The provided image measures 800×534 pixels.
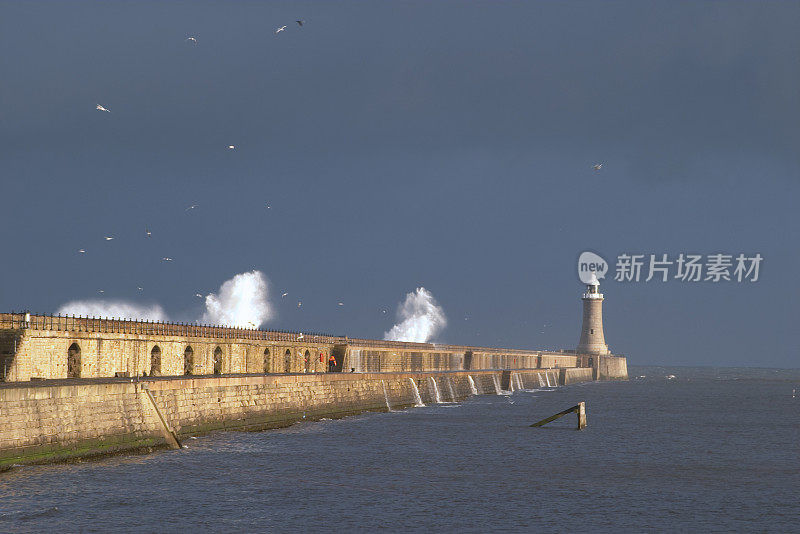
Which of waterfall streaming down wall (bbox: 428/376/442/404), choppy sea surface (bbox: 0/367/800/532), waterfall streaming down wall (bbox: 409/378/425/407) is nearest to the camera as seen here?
choppy sea surface (bbox: 0/367/800/532)

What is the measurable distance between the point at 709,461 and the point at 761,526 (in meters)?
16.4

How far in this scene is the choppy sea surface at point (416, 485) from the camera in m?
28.1

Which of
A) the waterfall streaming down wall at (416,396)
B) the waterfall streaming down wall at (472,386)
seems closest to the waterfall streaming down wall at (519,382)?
the waterfall streaming down wall at (472,386)

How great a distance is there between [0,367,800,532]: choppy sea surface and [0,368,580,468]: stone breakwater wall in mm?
791

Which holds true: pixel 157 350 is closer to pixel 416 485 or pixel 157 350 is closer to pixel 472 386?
pixel 416 485

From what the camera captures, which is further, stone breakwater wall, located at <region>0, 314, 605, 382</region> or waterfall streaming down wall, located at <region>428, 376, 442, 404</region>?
waterfall streaming down wall, located at <region>428, 376, 442, 404</region>

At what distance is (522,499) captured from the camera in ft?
107

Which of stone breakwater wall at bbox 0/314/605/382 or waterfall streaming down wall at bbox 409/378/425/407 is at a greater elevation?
stone breakwater wall at bbox 0/314/605/382

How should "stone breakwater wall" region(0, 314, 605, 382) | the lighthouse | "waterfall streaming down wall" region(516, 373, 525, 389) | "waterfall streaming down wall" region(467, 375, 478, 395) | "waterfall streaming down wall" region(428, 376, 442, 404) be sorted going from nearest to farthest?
"stone breakwater wall" region(0, 314, 605, 382) < "waterfall streaming down wall" region(428, 376, 442, 404) < "waterfall streaming down wall" region(467, 375, 478, 395) < "waterfall streaming down wall" region(516, 373, 525, 389) < the lighthouse

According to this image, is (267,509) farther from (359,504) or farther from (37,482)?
(37,482)

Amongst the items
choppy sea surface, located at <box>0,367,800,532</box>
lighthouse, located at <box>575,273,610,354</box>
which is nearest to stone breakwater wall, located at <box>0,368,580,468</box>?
choppy sea surface, located at <box>0,367,800,532</box>

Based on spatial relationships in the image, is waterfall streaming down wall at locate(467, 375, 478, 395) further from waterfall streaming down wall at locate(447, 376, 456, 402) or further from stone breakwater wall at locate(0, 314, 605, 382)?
stone breakwater wall at locate(0, 314, 605, 382)

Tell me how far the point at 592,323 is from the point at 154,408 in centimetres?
14770

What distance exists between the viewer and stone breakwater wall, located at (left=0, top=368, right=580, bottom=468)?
3103cm
